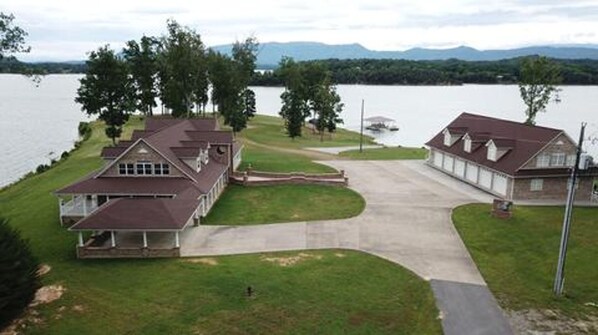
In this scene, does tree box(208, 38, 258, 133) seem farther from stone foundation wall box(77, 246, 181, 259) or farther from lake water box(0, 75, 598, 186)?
stone foundation wall box(77, 246, 181, 259)

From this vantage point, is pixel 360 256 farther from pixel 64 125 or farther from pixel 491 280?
pixel 64 125

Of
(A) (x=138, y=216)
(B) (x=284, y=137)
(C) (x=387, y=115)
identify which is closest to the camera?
(A) (x=138, y=216)

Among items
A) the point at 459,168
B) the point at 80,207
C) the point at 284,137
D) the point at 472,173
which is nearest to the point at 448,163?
the point at 459,168

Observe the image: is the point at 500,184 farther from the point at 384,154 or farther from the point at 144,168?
the point at 144,168

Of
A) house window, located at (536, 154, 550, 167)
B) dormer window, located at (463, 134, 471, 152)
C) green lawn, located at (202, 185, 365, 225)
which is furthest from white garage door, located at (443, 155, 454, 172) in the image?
green lawn, located at (202, 185, 365, 225)

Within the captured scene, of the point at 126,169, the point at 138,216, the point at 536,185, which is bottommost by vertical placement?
the point at 536,185

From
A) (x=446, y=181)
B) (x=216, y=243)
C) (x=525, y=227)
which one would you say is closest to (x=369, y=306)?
(x=216, y=243)
